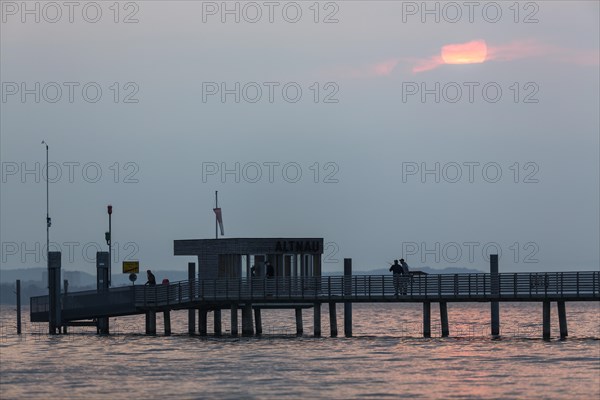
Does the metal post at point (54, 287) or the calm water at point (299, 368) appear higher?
the metal post at point (54, 287)

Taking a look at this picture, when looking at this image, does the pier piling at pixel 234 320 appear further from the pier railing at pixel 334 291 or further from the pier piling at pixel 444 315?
the pier piling at pixel 444 315

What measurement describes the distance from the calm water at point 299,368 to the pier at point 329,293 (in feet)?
5.84

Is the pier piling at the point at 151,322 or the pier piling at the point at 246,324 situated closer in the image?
the pier piling at the point at 246,324

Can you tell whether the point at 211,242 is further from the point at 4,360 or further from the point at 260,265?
the point at 4,360

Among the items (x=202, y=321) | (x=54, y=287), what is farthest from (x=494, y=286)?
(x=54, y=287)

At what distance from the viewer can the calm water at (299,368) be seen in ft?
156

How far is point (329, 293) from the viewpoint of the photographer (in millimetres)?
68812

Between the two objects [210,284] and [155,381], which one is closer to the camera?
[155,381]

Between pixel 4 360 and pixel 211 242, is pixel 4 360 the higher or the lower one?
the lower one

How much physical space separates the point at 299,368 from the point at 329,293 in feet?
41.7

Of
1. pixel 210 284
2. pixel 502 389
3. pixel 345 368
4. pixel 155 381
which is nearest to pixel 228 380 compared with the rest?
pixel 155 381

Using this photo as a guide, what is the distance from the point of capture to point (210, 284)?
7025 cm

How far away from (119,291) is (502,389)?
2833cm

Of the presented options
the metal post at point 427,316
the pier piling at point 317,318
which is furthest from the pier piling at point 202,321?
the metal post at point 427,316
